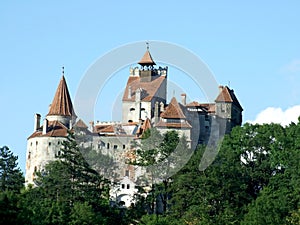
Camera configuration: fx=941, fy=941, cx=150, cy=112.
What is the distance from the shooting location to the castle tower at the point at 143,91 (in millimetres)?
93500

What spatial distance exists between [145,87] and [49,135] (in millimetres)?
11640

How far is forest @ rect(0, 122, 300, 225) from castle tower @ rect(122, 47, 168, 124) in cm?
1438

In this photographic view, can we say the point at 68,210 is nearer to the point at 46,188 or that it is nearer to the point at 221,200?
the point at 46,188

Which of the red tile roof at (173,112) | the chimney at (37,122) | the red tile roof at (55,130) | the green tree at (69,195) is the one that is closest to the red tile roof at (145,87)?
the red tile roof at (173,112)

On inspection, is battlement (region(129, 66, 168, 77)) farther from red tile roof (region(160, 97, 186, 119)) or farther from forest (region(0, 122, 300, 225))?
forest (region(0, 122, 300, 225))

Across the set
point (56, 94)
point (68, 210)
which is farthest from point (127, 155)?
point (68, 210)

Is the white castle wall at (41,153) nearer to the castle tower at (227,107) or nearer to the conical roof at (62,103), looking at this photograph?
the conical roof at (62,103)

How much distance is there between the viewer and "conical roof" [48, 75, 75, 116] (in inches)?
3654

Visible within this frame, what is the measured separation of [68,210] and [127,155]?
27283 mm

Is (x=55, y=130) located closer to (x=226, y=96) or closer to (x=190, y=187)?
(x=226, y=96)

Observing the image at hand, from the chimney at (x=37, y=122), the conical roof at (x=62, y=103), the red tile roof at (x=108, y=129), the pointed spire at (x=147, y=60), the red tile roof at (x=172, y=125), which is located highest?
the pointed spire at (x=147, y=60)

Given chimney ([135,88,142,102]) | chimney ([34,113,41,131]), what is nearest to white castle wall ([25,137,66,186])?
chimney ([34,113,41,131])

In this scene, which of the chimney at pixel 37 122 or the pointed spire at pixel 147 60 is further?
the pointed spire at pixel 147 60

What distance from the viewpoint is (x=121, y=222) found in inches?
2557
